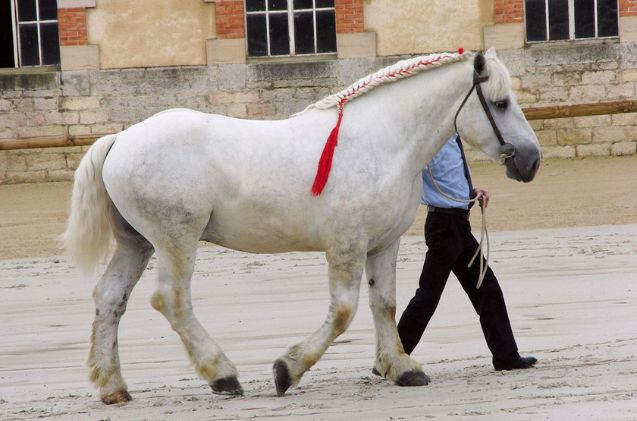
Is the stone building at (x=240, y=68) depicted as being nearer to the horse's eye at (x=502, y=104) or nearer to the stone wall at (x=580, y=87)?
the stone wall at (x=580, y=87)

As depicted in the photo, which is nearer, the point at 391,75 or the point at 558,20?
the point at 391,75

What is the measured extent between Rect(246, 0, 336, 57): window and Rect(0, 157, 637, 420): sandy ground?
16.9 ft

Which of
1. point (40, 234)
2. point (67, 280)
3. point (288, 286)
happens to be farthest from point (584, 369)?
point (40, 234)

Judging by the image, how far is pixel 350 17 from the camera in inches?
756

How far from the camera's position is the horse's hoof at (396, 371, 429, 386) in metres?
7.25

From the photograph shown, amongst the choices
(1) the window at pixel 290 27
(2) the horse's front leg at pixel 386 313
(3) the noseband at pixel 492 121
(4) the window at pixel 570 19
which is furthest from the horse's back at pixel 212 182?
(4) the window at pixel 570 19

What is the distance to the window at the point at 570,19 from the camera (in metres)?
19.6

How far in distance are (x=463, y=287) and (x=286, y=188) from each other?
134cm

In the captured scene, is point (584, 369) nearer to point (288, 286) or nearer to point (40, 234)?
point (288, 286)

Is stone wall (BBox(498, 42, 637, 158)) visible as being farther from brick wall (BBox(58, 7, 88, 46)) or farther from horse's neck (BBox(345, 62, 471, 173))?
horse's neck (BBox(345, 62, 471, 173))

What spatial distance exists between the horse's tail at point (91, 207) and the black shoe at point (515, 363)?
7.52ft

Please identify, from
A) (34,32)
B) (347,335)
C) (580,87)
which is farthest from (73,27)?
(347,335)

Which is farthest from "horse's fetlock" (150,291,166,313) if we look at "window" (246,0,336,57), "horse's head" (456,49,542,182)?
"window" (246,0,336,57)

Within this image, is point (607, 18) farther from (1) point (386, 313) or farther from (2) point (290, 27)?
(1) point (386, 313)
